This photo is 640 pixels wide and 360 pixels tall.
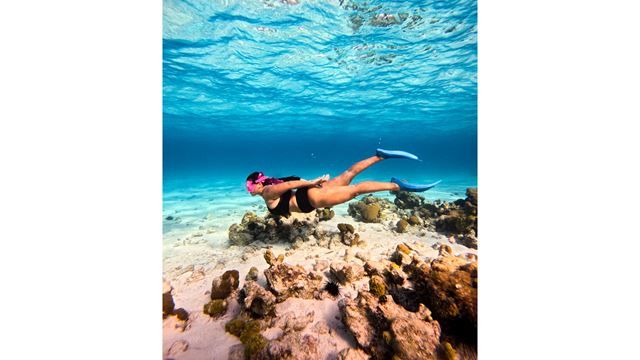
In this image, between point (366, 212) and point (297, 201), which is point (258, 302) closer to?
point (297, 201)

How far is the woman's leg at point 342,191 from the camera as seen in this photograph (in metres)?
4.26

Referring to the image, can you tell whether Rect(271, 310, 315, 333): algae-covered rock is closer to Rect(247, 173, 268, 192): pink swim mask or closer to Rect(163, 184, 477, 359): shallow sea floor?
Rect(163, 184, 477, 359): shallow sea floor

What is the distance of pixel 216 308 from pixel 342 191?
2.60 metres

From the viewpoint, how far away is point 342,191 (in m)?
4.33

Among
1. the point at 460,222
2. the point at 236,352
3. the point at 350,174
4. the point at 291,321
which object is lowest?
the point at 236,352

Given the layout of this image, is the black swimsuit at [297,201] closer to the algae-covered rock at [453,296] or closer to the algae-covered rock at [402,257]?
the algae-covered rock at [402,257]

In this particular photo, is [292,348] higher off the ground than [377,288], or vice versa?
[377,288]

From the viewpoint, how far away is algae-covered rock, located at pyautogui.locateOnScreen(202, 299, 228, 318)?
313 centimetres

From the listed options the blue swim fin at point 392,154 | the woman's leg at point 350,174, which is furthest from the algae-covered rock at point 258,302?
the blue swim fin at point 392,154

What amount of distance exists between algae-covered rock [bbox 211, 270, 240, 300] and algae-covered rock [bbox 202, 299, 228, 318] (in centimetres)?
14

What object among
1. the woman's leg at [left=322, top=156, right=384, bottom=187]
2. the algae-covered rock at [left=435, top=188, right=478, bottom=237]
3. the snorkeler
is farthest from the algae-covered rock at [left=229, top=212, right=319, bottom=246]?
the algae-covered rock at [left=435, top=188, right=478, bottom=237]

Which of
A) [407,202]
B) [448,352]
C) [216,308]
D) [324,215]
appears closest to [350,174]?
[324,215]

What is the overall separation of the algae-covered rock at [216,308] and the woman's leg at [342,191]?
86.6 inches
